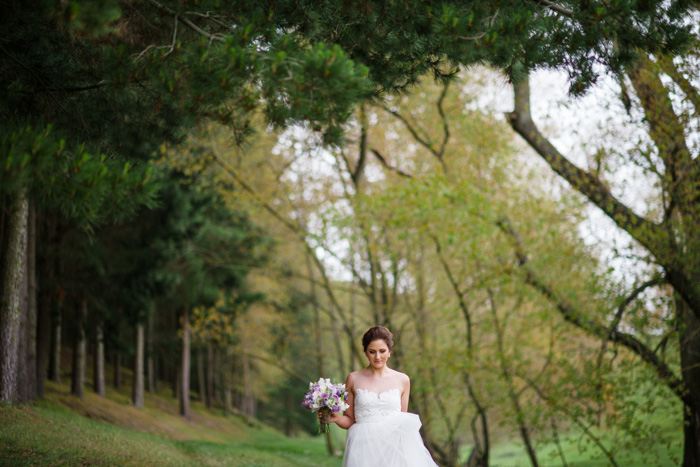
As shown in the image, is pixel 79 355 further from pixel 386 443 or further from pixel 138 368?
pixel 386 443

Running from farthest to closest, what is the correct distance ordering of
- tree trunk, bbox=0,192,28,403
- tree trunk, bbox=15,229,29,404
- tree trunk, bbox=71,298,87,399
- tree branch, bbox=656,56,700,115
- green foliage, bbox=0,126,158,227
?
tree trunk, bbox=71,298,87,399 → tree trunk, bbox=15,229,29,404 → tree trunk, bbox=0,192,28,403 → tree branch, bbox=656,56,700,115 → green foliage, bbox=0,126,158,227

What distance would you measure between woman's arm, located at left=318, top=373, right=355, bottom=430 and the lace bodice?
0.10 m

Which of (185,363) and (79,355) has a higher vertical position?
(79,355)

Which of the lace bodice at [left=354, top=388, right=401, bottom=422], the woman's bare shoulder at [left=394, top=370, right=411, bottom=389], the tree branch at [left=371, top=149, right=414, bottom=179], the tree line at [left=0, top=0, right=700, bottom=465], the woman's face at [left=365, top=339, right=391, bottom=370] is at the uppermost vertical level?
the tree branch at [left=371, top=149, right=414, bottom=179]

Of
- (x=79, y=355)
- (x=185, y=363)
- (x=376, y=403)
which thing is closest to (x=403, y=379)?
(x=376, y=403)

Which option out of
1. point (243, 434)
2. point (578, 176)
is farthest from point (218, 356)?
point (578, 176)

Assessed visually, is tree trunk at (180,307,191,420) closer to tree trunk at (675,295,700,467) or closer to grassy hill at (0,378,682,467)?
grassy hill at (0,378,682,467)

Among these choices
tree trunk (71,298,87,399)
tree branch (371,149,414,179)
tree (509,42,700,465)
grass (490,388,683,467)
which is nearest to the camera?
tree (509,42,700,465)

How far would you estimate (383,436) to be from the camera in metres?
4.89

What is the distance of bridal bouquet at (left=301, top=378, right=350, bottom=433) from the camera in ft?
16.7

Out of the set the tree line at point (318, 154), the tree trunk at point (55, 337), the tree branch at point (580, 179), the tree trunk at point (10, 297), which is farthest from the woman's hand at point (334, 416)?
the tree trunk at point (55, 337)

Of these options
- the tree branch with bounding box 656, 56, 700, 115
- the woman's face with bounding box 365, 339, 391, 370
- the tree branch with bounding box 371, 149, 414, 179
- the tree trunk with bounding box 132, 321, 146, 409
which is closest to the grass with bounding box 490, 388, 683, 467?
the tree branch with bounding box 656, 56, 700, 115

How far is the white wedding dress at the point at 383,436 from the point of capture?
15.6 ft

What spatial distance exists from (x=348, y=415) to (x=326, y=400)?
33 cm
